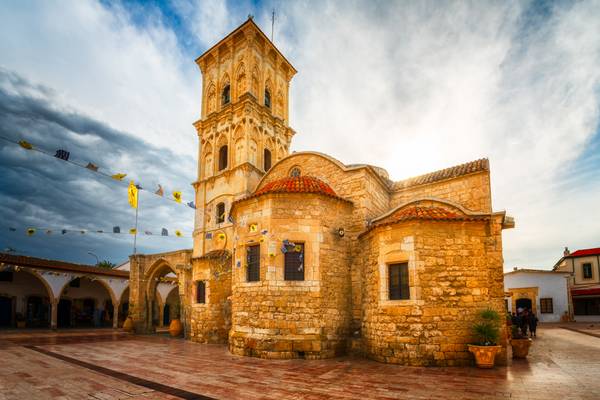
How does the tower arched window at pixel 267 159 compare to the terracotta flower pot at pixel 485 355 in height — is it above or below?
above

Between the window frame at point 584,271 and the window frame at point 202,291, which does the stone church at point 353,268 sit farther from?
the window frame at point 584,271

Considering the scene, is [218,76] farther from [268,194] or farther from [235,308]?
[235,308]

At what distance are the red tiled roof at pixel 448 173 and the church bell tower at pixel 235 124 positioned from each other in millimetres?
7430

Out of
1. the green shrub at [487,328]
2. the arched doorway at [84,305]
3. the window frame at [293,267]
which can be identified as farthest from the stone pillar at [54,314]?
the green shrub at [487,328]

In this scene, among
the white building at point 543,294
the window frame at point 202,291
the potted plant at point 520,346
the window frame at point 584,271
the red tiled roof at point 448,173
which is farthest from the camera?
the window frame at point 584,271

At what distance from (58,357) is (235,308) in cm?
485

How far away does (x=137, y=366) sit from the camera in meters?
8.45

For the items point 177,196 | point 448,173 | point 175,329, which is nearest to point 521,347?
point 448,173

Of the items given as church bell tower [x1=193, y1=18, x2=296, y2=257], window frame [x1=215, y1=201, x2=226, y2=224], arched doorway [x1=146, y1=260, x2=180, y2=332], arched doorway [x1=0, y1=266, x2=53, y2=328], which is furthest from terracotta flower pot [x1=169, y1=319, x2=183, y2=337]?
arched doorway [x1=0, y1=266, x2=53, y2=328]

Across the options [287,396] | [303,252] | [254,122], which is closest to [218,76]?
[254,122]

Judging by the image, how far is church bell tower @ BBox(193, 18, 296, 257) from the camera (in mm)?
17875

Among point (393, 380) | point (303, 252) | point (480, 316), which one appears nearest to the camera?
point (393, 380)

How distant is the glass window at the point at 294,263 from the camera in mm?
10125

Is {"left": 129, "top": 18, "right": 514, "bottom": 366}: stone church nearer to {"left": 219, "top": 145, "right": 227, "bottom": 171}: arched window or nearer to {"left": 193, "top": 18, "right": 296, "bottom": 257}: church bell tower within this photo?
{"left": 193, "top": 18, "right": 296, "bottom": 257}: church bell tower
